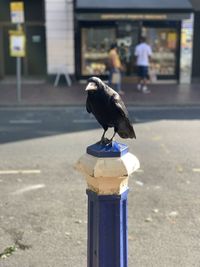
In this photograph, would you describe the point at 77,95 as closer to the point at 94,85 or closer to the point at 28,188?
the point at 28,188

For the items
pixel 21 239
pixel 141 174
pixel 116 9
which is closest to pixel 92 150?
pixel 21 239

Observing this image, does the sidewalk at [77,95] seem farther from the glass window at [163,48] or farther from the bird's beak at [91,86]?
the bird's beak at [91,86]

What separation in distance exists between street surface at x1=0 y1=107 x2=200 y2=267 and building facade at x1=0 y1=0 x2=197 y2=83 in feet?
25.5

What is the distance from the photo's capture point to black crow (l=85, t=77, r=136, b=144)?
10.0 ft

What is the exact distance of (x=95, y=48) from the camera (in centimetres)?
1969

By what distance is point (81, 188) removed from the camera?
6.94m

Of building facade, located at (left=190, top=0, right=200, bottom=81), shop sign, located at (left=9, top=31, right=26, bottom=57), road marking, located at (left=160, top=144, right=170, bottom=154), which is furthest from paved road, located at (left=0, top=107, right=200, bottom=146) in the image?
building facade, located at (left=190, top=0, right=200, bottom=81)

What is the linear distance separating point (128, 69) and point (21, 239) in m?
15.1

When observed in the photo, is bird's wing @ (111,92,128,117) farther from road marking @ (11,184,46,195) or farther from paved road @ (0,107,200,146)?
paved road @ (0,107,200,146)

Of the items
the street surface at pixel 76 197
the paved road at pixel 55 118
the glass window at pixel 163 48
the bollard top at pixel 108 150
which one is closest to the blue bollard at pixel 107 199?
the bollard top at pixel 108 150

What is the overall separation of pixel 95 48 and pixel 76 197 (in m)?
13.8

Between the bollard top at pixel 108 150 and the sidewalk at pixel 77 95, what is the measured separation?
11711 millimetres

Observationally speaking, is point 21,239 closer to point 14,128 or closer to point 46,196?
point 46,196

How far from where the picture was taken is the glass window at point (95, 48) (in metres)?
19.5
